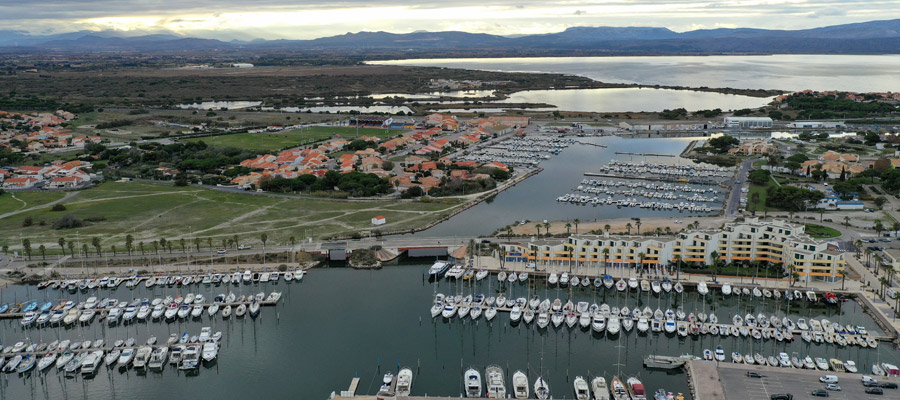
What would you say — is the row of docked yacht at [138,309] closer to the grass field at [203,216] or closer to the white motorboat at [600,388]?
the grass field at [203,216]

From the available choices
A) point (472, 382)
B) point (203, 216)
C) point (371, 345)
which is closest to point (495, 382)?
Answer: point (472, 382)

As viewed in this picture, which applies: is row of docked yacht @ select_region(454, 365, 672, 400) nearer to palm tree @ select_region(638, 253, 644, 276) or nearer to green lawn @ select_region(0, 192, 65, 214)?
palm tree @ select_region(638, 253, 644, 276)

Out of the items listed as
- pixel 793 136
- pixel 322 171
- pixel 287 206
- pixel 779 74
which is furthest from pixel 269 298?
pixel 779 74

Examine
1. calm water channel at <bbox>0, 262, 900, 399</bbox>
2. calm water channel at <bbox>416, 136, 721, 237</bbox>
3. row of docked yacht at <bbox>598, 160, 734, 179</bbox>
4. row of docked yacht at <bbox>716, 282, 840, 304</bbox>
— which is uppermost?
row of docked yacht at <bbox>598, 160, 734, 179</bbox>

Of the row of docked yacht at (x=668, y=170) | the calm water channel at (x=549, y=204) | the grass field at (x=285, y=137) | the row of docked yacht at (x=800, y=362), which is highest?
the grass field at (x=285, y=137)

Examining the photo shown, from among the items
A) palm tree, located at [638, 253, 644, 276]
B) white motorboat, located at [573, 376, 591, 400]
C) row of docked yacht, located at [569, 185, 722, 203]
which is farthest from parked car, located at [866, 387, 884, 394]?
row of docked yacht, located at [569, 185, 722, 203]

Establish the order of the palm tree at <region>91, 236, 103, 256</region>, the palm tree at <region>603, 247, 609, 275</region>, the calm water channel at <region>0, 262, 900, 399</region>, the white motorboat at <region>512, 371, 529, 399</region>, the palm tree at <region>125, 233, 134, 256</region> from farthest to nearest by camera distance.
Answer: the palm tree at <region>125, 233, 134, 256</region>
the palm tree at <region>91, 236, 103, 256</region>
the palm tree at <region>603, 247, 609, 275</region>
the calm water channel at <region>0, 262, 900, 399</region>
the white motorboat at <region>512, 371, 529, 399</region>

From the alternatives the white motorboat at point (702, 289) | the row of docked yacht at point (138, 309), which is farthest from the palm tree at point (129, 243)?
the white motorboat at point (702, 289)
